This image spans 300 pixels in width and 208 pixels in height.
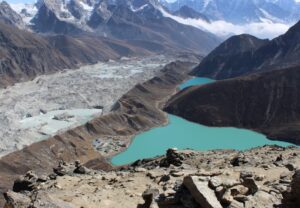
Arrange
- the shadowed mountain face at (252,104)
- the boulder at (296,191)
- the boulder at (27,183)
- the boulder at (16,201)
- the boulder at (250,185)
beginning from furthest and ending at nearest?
the shadowed mountain face at (252,104) → the boulder at (27,183) → the boulder at (250,185) → the boulder at (16,201) → the boulder at (296,191)

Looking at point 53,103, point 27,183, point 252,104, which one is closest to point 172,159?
point 27,183

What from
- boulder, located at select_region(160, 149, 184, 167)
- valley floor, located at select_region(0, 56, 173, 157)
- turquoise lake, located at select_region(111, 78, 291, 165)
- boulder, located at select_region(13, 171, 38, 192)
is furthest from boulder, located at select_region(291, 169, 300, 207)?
valley floor, located at select_region(0, 56, 173, 157)

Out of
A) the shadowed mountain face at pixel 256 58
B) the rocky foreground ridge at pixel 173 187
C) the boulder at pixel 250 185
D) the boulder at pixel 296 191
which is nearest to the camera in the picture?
the boulder at pixel 296 191

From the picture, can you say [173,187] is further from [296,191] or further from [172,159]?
[172,159]

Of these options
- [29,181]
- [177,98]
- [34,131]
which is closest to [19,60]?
[177,98]

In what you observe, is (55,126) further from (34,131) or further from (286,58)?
(286,58)

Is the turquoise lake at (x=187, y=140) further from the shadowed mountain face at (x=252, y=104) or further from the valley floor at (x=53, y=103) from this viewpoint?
the valley floor at (x=53, y=103)

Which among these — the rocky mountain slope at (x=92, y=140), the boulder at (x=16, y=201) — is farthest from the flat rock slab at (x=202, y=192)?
the rocky mountain slope at (x=92, y=140)
